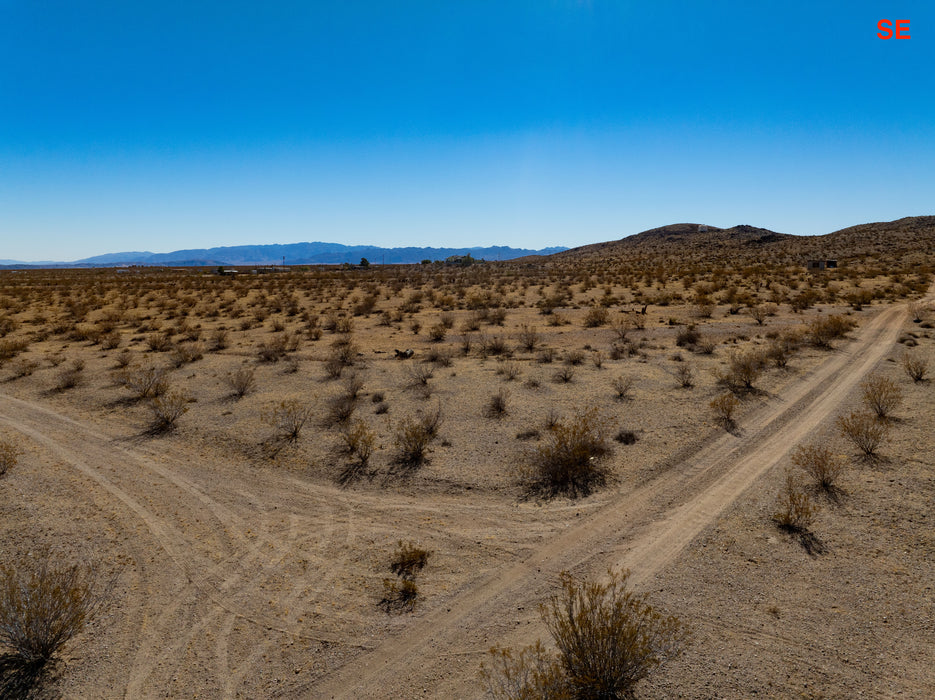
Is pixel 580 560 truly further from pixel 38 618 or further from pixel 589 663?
pixel 38 618

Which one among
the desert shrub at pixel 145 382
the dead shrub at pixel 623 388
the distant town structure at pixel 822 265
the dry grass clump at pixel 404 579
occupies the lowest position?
the dry grass clump at pixel 404 579

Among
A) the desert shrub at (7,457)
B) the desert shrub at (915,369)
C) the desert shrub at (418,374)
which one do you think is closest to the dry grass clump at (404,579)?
the desert shrub at (418,374)

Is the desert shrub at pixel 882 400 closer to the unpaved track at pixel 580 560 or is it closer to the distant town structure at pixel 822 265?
the unpaved track at pixel 580 560

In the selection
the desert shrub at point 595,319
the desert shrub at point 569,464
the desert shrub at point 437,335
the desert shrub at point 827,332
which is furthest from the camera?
the desert shrub at point 595,319

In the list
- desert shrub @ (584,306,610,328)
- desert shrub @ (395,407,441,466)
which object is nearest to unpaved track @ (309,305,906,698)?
desert shrub @ (395,407,441,466)

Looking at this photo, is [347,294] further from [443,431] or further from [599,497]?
[599,497]

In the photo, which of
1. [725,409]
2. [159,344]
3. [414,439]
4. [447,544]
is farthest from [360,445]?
[159,344]

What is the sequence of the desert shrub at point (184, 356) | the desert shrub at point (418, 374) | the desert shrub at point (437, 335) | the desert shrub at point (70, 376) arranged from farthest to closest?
the desert shrub at point (437, 335)
the desert shrub at point (184, 356)
the desert shrub at point (418, 374)
the desert shrub at point (70, 376)
